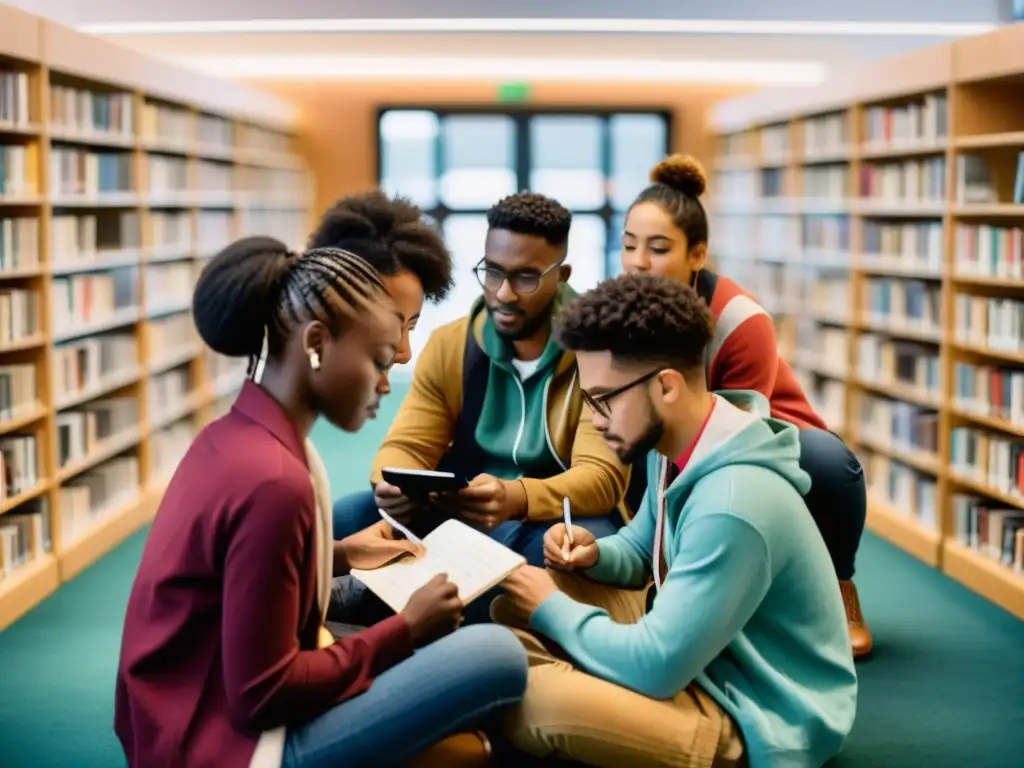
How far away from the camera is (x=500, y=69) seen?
9.90m

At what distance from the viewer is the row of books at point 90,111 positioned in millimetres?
4688

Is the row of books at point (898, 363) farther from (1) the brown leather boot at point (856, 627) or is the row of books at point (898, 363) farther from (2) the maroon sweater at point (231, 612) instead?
(2) the maroon sweater at point (231, 612)

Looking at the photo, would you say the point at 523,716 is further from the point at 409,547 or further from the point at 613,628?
the point at 409,547

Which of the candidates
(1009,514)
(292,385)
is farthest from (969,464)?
(292,385)

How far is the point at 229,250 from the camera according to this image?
1.91 meters

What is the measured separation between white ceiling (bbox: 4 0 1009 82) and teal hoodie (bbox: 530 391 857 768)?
5240 mm

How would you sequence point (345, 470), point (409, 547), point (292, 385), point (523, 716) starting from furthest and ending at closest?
point (345, 470)
point (409, 547)
point (523, 716)
point (292, 385)

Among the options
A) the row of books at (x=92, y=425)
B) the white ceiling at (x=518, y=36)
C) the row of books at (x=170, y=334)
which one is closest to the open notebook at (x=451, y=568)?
the row of books at (x=92, y=425)

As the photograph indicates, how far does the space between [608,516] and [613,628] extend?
93 cm

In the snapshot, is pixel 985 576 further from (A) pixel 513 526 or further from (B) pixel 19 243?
(B) pixel 19 243

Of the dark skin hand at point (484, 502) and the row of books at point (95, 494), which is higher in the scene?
the dark skin hand at point (484, 502)

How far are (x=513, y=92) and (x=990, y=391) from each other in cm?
681

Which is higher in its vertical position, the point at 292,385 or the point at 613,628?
the point at 292,385

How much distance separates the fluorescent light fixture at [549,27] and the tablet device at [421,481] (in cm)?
500
